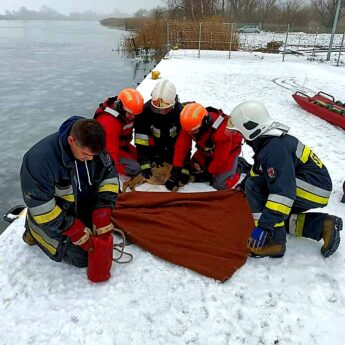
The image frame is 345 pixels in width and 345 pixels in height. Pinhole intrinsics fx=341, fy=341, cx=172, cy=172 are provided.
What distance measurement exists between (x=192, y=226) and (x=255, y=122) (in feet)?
3.53

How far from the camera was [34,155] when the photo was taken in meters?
2.20

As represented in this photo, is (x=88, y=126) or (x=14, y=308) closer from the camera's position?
(x=88, y=126)

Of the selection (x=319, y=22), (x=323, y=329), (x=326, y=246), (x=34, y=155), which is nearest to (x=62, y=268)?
(x=34, y=155)

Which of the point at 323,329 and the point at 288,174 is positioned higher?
the point at 288,174

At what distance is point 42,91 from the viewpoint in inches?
396

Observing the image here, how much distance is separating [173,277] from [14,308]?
1097 mm

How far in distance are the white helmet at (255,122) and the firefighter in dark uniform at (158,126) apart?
1.18 m

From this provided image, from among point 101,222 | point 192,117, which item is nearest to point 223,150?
point 192,117

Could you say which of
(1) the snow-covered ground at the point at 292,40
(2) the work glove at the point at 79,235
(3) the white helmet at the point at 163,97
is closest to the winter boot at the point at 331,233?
(2) the work glove at the point at 79,235

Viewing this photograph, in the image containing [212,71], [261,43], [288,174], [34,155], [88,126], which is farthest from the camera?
[261,43]

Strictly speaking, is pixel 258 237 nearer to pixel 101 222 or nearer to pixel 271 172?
pixel 271 172

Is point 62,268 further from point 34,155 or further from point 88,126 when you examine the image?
point 88,126

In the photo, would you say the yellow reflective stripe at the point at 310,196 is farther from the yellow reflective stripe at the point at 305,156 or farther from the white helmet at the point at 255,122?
the white helmet at the point at 255,122

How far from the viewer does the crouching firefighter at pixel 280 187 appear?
2422 millimetres
